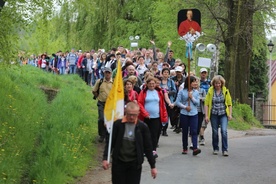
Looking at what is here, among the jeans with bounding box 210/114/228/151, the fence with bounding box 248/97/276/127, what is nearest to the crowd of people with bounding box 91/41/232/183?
the jeans with bounding box 210/114/228/151

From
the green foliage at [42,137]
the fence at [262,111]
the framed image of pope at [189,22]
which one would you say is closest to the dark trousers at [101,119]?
the green foliage at [42,137]

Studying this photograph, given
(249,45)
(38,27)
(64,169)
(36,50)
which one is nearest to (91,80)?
(249,45)

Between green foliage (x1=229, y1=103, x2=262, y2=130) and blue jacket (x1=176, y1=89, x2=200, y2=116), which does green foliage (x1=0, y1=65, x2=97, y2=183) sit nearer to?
blue jacket (x1=176, y1=89, x2=200, y2=116)

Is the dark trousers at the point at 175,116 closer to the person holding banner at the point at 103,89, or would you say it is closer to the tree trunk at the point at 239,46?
the person holding banner at the point at 103,89

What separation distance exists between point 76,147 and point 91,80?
18.7 m

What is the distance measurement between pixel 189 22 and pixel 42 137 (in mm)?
4863

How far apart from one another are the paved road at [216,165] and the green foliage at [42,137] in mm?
1388

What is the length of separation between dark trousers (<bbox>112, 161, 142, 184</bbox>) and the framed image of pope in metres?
8.21

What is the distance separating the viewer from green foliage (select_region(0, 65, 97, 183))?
10.4 m

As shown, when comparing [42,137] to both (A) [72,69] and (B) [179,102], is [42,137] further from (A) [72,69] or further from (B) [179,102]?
(A) [72,69]

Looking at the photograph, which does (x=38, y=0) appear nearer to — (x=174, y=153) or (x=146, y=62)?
(x=174, y=153)

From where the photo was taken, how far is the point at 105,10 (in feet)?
138

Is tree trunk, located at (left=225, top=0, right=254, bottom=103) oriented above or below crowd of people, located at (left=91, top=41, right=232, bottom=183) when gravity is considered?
above


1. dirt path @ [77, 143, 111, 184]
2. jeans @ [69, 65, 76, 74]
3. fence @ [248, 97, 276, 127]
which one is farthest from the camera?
fence @ [248, 97, 276, 127]
